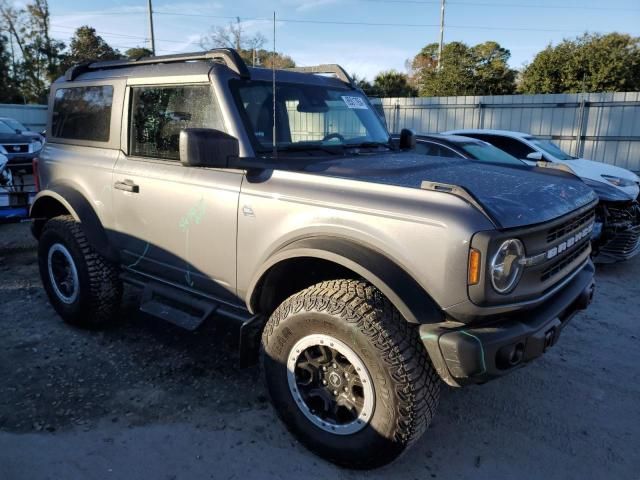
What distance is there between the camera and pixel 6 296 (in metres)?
5.11

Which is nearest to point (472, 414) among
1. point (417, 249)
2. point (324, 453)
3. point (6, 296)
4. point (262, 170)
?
point (324, 453)

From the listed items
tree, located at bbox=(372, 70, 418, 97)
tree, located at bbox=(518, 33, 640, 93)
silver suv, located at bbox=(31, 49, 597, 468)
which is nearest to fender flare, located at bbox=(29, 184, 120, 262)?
silver suv, located at bbox=(31, 49, 597, 468)

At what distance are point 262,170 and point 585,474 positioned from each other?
241 cm

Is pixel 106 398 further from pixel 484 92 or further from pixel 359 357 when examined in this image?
pixel 484 92

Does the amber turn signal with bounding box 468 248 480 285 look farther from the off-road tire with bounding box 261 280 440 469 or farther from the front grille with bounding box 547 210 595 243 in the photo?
the front grille with bounding box 547 210 595 243

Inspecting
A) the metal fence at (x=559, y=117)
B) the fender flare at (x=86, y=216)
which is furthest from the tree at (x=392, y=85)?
the fender flare at (x=86, y=216)

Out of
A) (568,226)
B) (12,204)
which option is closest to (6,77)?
(12,204)

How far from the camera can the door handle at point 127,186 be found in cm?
360

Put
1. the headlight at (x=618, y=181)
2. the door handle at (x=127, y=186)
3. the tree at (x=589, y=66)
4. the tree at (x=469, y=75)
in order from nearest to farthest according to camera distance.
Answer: the door handle at (x=127, y=186) → the headlight at (x=618, y=181) → the tree at (x=589, y=66) → the tree at (x=469, y=75)

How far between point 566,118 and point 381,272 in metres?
13.5

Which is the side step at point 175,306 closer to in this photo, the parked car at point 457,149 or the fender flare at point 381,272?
the fender flare at point 381,272

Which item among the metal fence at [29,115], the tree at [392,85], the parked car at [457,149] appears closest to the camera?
the parked car at [457,149]

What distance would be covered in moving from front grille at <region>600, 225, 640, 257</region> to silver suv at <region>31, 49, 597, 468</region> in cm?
329

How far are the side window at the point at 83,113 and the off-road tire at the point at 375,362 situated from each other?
2380mm
